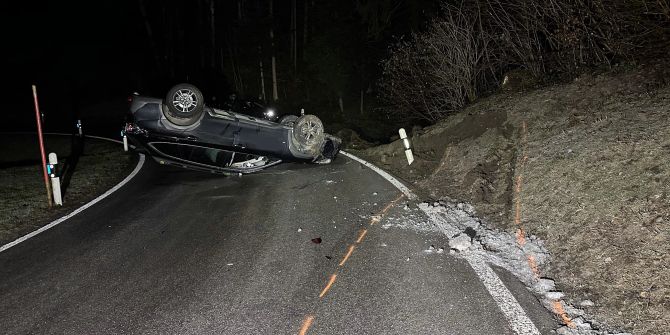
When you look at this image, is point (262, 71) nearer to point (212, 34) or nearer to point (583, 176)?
point (212, 34)

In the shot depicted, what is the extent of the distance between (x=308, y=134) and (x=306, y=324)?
6937mm

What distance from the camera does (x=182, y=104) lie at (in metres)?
9.33

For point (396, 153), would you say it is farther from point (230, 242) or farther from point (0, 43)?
point (0, 43)

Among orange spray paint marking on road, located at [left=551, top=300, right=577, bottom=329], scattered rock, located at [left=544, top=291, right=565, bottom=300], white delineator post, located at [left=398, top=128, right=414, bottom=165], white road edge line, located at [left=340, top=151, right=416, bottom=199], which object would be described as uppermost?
white delineator post, located at [left=398, top=128, right=414, bottom=165]

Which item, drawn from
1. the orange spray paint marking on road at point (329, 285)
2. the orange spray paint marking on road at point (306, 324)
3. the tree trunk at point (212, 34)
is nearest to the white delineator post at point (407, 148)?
the orange spray paint marking on road at point (329, 285)

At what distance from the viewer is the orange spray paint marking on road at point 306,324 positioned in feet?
12.5

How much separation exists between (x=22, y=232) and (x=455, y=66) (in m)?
11.0

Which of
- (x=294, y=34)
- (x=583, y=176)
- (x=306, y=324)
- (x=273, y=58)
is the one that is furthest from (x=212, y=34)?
(x=306, y=324)

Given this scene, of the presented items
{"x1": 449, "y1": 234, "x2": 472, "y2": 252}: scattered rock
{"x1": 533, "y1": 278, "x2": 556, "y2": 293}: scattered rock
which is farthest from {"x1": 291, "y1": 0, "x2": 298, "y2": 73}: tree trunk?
{"x1": 533, "y1": 278, "x2": 556, "y2": 293}: scattered rock

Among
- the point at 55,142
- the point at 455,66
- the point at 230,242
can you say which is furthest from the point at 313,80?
the point at 230,242

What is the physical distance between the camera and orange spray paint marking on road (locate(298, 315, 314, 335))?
381 cm

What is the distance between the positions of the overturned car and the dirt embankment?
2455mm

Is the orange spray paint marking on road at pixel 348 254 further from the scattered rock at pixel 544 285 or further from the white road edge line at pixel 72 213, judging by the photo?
the white road edge line at pixel 72 213

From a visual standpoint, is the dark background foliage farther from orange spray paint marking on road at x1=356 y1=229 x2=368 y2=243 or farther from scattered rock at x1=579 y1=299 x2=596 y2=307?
orange spray paint marking on road at x1=356 y1=229 x2=368 y2=243
